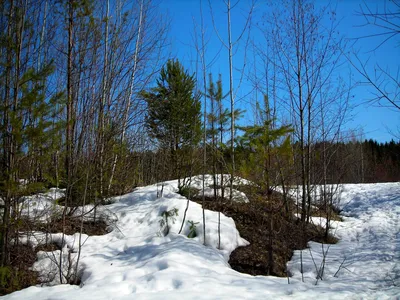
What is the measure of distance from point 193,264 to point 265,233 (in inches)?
83.1

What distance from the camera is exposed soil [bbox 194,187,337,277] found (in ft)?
13.0

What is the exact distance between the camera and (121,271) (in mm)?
3354

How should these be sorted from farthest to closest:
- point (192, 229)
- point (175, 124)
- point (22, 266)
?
point (175, 124) → point (192, 229) → point (22, 266)

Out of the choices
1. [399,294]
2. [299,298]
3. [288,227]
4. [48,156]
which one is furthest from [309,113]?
[48,156]

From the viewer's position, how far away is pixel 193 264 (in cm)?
354

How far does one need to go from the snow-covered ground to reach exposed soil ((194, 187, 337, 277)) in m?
0.21

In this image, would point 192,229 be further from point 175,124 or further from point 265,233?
point 175,124

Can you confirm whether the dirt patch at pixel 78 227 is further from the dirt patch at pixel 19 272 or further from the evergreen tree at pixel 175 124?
the evergreen tree at pixel 175 124

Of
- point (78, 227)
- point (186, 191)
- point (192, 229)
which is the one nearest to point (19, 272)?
point (78, 227)

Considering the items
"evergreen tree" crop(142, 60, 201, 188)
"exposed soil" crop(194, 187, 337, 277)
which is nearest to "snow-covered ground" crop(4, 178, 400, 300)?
A: "exposed soil" crop(194, 187, 337, 277)

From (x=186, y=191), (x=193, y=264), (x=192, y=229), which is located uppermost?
(x=186, y=191)

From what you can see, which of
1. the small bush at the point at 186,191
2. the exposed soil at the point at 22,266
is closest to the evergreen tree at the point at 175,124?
the small bush at the point at 186,191

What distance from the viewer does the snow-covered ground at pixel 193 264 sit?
282 centimetres

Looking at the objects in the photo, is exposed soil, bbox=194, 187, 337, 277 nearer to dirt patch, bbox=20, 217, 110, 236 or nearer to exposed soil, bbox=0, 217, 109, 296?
dirt patch, bbox=20, 217, 110, 236
